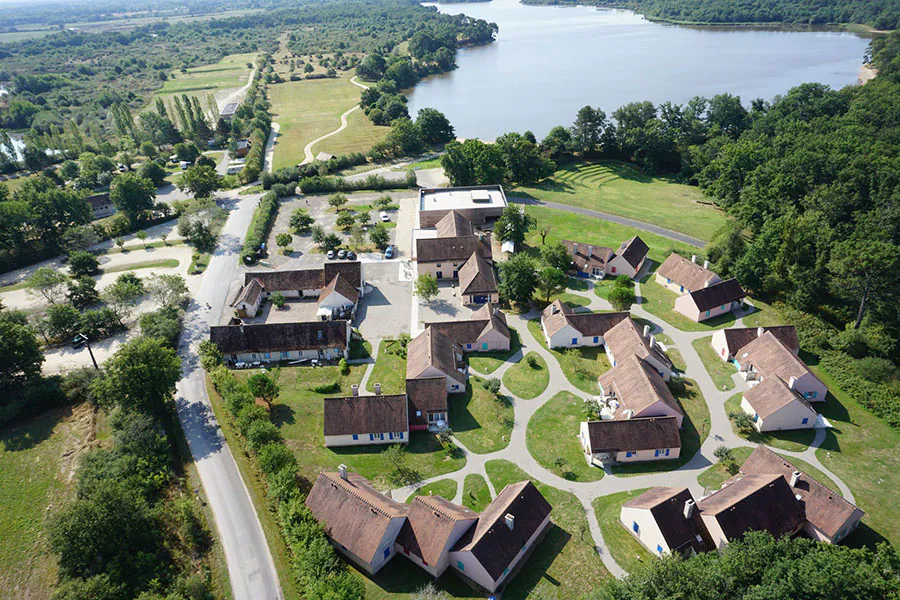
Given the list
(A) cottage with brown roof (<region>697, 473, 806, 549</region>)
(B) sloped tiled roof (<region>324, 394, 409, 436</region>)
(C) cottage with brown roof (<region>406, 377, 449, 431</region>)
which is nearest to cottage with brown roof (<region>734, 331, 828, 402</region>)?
(A) cottage with brown roof (<region>697, 473, 806, 549</region>)

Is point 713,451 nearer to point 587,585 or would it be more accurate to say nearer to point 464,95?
point 587,585

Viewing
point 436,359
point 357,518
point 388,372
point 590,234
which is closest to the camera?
point 357,518

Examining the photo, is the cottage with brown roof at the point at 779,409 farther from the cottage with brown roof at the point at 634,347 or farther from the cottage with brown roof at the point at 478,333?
the cottage with brown roof at the point at 478,333

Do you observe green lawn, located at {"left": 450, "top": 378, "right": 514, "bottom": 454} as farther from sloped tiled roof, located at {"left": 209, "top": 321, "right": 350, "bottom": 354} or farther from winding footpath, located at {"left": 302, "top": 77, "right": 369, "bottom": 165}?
winding footpath, located at {"left": 302, "top": 77, "right": 369, "bottom": 165}

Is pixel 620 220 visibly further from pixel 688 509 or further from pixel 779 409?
pixel 688 509

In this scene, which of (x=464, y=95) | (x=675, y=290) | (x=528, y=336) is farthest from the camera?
(x=464, y=95)

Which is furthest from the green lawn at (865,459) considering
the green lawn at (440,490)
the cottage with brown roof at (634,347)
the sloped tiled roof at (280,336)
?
the sloped tiled roof at (280,336)

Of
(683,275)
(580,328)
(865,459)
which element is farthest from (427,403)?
(683,275)

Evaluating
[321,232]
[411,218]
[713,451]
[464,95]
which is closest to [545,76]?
[464,95]
